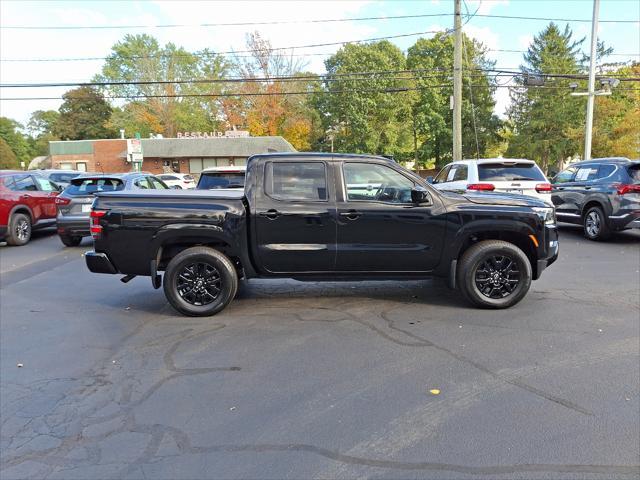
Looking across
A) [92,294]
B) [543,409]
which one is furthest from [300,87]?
[543,409]

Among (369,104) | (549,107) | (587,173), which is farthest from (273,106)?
(587,173)

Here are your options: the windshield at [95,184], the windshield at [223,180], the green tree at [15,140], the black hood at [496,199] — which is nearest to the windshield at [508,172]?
the black hood at [496,199]

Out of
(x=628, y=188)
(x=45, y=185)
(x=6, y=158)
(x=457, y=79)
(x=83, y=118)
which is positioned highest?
(x=83, y=118)

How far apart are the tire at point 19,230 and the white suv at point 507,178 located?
10.1 m

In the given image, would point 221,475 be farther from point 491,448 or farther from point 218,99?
point 218,99

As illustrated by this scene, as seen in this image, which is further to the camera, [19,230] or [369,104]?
[369,104]

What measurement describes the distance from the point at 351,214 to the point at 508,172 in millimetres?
6253

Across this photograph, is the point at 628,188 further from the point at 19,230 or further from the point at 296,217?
the point at 19,230

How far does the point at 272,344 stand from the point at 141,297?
2721 millimetres

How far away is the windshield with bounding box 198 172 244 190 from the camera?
9016mm

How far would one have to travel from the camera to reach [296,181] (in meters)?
5.45

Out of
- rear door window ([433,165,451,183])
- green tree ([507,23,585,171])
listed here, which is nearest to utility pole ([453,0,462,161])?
rear door window ([433,165,451,183])

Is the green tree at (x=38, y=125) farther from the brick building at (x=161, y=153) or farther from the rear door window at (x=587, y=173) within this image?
the rear door window at (x=587, y=173)

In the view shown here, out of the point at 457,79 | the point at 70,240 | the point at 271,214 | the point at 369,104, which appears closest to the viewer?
the point at 271,214
